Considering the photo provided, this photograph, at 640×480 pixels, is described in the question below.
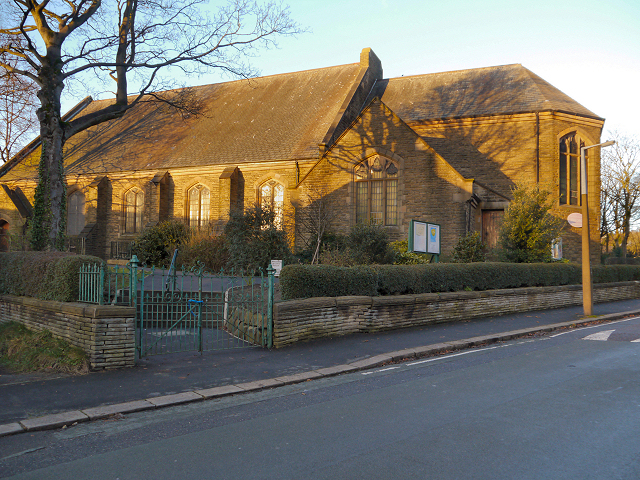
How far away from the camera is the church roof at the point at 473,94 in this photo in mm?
26828

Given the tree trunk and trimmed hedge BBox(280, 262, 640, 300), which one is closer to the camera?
trimmed hedge BBox(280, 262, 640, 300)

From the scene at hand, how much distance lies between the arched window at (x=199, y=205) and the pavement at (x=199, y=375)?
66.8 ft

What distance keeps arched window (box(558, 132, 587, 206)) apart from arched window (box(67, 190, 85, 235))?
29202 mm

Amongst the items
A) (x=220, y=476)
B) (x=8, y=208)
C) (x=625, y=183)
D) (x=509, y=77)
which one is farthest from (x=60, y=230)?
(x=625, y=183)

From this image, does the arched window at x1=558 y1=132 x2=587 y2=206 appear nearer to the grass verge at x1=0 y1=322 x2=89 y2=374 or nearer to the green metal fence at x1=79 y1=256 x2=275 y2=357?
the green metal fence at x1=79 y1=256 x2=275 y2=357

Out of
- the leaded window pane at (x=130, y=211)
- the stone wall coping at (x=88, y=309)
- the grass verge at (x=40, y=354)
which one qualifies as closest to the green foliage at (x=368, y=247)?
the stone wall coping at (x=88, y=309)

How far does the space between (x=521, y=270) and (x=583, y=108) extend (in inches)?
586

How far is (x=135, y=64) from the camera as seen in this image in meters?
18.0

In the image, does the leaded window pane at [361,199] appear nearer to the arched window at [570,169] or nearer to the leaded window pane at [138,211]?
the arched window at [570,169]

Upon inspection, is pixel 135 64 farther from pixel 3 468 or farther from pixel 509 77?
pixel 509 77

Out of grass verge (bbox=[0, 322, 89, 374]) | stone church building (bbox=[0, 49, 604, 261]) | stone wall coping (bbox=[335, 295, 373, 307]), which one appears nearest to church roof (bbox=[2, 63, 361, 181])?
stone church building (bbox=[0, 49, 604, 261])

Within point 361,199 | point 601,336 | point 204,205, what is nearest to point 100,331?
point 601,336

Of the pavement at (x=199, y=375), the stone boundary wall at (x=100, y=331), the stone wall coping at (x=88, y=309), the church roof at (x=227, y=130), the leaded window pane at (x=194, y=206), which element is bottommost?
the pavement at (x=199, y=375)

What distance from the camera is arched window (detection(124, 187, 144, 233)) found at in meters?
32.1
